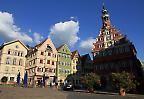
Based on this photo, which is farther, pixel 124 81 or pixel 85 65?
pixel 85 65

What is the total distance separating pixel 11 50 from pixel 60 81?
2155 centimetres

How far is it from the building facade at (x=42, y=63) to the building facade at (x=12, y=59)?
2.65 m

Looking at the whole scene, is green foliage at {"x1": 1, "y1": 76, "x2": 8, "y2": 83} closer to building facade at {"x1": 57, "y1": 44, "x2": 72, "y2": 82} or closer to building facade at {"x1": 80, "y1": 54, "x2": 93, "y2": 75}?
building facade at {"x1": 57, "y1": 44, "x2": 72, "y2": 82}

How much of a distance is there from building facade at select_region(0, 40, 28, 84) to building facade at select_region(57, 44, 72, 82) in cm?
1381

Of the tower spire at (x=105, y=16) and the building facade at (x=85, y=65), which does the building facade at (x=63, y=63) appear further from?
the tower spire at (x=105, y=16)

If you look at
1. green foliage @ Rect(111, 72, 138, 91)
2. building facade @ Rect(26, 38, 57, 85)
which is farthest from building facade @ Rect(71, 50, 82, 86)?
green foliage @ Rect(111, 72, 138, 91)

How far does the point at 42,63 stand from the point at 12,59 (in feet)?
37.3

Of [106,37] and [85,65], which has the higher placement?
[106,37]

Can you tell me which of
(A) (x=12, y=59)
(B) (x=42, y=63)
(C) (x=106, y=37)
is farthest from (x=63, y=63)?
(C) (x=106, y=37)

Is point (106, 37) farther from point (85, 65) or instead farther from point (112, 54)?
point (85, 65)

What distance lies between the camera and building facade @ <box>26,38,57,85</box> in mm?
66438

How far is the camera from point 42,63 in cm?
6775

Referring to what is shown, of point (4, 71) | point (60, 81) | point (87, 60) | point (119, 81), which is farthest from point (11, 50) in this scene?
point (119, 81)

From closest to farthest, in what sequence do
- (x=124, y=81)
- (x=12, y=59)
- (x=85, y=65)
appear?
(x=124, y=81) → (x=12, y=59) → (x=85, y=65)
